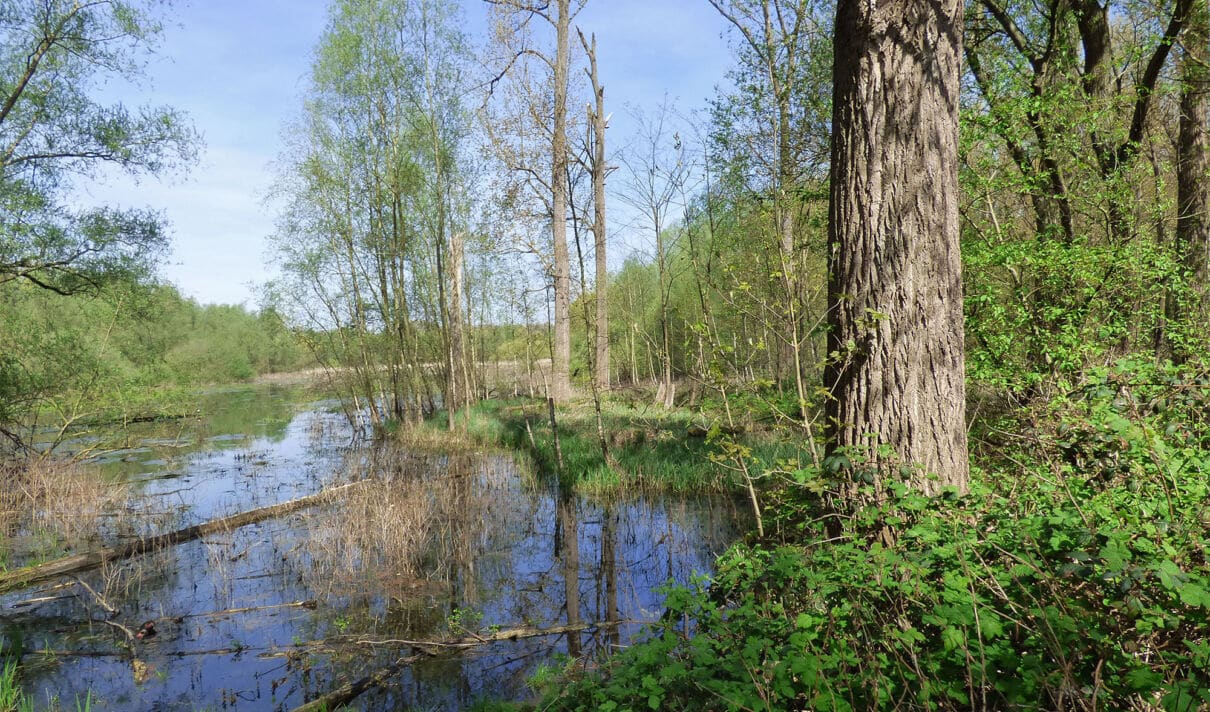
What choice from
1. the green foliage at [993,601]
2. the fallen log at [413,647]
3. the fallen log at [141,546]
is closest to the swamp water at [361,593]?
the fallen log at [413,647]

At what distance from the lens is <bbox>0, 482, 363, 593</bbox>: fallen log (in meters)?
6.34

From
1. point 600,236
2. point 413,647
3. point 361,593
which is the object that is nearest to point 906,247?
point 413,647

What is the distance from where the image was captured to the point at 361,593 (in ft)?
19.1

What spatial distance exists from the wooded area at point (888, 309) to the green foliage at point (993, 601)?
0.02 meters

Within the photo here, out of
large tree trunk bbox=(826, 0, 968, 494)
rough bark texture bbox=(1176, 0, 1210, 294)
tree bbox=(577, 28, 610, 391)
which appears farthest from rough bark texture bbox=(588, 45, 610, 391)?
large tree trunk bbox=(826, 0, 968, 494)

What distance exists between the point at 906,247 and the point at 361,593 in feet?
17.5

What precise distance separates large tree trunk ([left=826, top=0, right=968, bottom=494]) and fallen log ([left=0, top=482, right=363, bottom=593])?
7.44 meters

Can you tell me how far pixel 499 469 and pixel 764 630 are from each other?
865 centimetres

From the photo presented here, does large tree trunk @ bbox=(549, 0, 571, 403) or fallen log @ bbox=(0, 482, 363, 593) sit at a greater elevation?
large tree trunk @ bbox=(549, 0, 571, 403)

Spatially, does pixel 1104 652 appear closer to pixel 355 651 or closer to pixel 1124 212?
pixel 355 651

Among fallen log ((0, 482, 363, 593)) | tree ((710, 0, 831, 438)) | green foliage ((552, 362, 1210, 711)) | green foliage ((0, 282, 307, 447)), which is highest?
tree ((710, 0, 831, 438))

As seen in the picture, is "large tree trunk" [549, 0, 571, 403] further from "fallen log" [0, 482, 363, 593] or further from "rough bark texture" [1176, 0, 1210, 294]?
"rough bark texture" [1176, 0, 1210, 294]

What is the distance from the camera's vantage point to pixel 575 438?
1142 centimetres

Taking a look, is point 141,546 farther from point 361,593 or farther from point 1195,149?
point 1195,149
